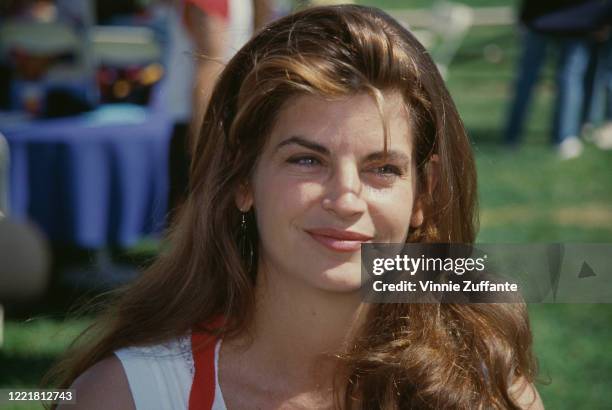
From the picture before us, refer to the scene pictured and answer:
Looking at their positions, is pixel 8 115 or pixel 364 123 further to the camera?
pixel 8 115

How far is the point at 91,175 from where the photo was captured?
3158 mm

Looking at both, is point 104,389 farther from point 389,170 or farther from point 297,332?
point 389,170

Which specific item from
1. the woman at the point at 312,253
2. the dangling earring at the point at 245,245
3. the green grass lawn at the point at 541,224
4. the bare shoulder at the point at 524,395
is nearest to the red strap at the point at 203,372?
the woman at the point at 312,253

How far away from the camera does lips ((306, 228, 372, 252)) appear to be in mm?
1217

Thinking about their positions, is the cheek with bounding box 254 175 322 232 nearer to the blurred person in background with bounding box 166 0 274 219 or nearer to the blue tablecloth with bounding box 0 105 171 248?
the blurred person in background with bounding box 166 0 274 219

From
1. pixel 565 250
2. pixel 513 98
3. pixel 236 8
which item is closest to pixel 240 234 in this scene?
pixel 565 250

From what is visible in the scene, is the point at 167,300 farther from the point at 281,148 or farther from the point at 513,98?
the point at 513,98

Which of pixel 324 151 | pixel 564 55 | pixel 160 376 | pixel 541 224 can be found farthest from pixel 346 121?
pixel 564 55

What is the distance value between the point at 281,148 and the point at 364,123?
0.11 meters

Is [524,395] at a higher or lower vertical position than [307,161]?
lower

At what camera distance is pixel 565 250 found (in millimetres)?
1317

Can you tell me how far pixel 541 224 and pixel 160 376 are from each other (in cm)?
313

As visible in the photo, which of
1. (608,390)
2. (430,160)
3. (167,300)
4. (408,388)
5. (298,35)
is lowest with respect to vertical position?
(608,390)

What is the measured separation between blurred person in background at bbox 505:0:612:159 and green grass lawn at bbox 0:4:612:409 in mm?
125
